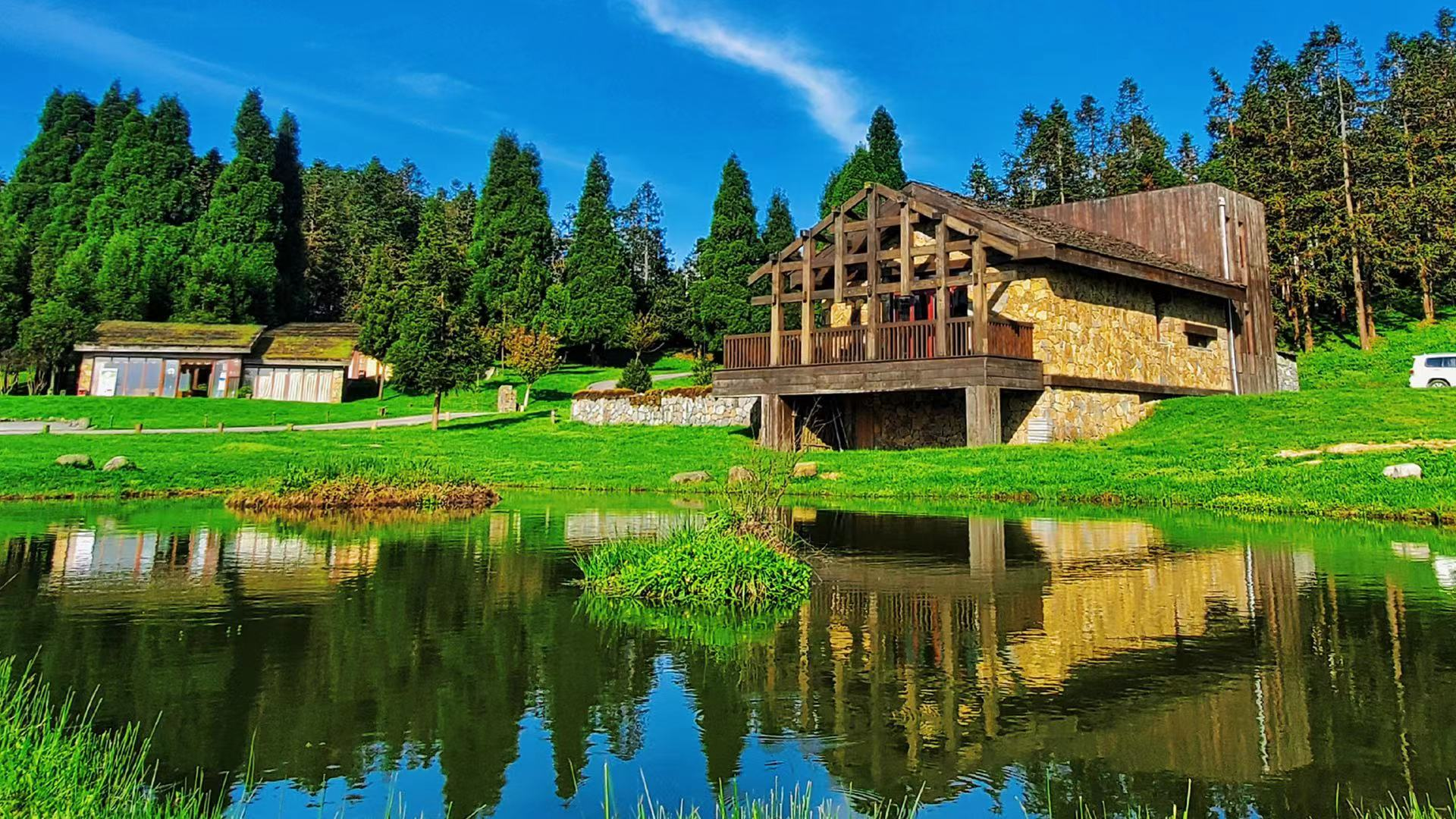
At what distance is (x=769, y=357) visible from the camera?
25.8m

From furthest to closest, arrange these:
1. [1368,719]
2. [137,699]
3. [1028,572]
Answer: [1028,572], [137,699], [1368,719]

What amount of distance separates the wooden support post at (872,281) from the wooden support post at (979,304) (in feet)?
8.29

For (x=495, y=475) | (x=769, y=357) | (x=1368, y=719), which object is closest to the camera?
(x=1368, y=719)

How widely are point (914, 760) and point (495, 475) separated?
2044cm

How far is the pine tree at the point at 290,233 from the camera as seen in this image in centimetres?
6738

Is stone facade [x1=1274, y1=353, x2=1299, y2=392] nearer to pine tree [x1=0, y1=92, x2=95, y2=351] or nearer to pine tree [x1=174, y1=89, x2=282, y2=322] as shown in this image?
pine tree [x1=174, y1=89, x2=282, y2=322]

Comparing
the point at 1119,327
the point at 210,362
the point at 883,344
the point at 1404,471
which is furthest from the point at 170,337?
the point at 1404,471

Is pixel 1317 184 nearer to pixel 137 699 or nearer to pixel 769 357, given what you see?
pixel 769 357

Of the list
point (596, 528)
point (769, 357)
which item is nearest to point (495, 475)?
point (769, 357)

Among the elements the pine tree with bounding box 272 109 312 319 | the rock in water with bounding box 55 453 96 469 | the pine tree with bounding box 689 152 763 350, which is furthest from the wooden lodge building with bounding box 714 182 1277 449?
the pine tree with bounding box 272 109 312 319

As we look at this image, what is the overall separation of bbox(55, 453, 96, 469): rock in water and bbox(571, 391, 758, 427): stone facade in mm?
17545

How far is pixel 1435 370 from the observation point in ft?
96.6

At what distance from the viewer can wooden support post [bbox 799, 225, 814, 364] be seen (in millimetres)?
25141

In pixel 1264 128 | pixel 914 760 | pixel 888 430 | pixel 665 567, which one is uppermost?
pixel 1264 128
